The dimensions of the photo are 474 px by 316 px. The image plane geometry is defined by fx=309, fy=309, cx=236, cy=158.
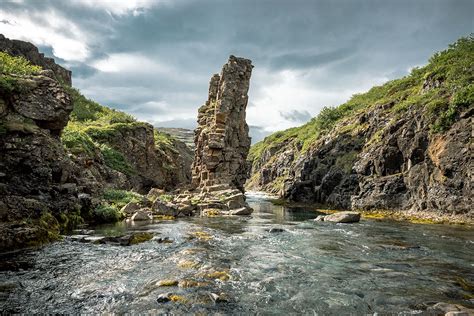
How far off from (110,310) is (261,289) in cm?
493

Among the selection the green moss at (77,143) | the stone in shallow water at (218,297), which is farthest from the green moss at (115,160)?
the stone in shallow water at (218,297)

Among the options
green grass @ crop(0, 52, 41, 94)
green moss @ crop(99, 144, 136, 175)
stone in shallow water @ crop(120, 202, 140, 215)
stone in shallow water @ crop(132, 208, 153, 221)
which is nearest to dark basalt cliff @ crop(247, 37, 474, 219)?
stone in shallow water @ crop(132, 208, 153, 221)

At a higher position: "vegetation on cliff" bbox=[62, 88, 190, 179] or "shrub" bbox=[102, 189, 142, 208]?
"vegetation on cliff" bbox=[62, 88, 190, 179]

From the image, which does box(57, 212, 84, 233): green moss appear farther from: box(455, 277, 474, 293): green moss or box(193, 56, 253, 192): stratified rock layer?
box(193, 56, 253, 192): stratified rock layer

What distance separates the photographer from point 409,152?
129 feet

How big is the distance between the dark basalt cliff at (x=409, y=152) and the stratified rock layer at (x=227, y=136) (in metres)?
15.5

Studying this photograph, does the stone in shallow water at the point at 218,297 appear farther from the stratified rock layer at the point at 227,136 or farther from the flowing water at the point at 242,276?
the stratified rock layer at the point at 227,136

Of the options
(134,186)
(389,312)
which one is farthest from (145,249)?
(134,186)

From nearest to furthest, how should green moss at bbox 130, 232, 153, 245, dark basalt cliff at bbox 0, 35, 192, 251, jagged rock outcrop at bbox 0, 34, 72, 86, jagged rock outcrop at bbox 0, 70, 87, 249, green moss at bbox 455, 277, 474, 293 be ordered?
green moss at bbox 455, 277, 474, 293
jagged rock outcrop at bbox 0, 70, 87, 249
dark basalt cliff at bbox 0, 35, 192, 251
green moss at bbox 130, 232, 153, 245
jagged rock outcrop at bbox 0, 34, 72, 86

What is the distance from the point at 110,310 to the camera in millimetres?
8805

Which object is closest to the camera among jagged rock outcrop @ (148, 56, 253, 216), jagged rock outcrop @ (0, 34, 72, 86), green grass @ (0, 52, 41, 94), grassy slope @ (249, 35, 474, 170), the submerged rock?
the submerged rock

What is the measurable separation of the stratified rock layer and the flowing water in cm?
3415

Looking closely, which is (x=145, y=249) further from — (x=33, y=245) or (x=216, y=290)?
(x=216, y=290)

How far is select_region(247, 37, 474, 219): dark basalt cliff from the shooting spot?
32.0 m
